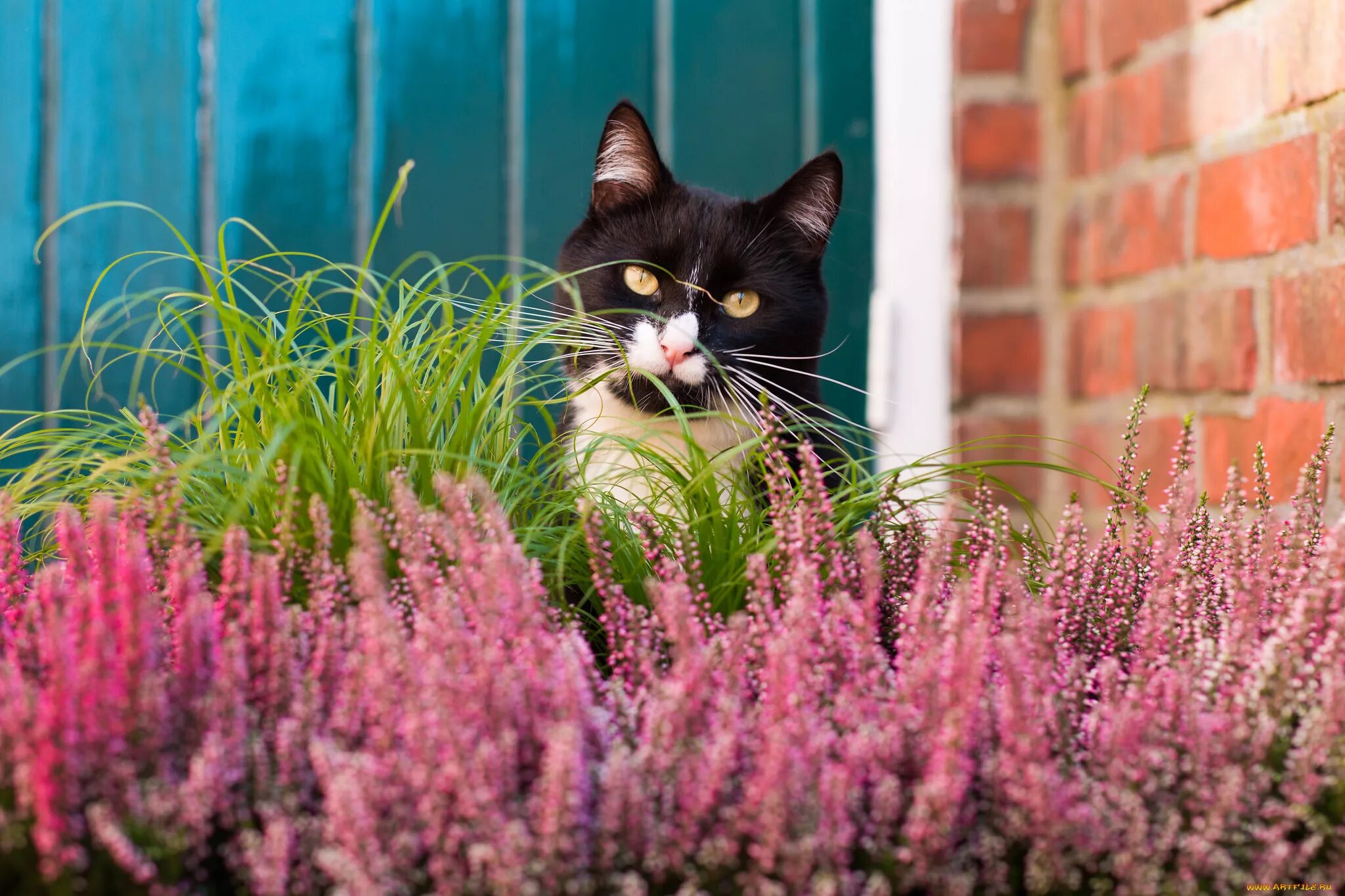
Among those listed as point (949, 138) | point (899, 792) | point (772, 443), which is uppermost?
point (949, 138)

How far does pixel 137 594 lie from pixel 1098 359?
146 cm

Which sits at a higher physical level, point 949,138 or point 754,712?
point 949,138

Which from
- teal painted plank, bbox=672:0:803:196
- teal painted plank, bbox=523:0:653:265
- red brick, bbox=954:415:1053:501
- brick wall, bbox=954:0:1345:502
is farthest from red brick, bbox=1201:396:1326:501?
teal painted plank, bbox=523:0:653:265

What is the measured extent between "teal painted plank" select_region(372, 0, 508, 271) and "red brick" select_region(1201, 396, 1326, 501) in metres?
1.08

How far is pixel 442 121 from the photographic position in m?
1.78

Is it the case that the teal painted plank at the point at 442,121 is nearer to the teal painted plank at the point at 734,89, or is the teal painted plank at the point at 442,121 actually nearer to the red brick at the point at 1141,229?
the teal painted plank at the point at 734,89

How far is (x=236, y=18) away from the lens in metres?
1.73

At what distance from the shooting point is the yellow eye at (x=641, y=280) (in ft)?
4.17

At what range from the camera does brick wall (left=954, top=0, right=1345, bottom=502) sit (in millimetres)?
1246

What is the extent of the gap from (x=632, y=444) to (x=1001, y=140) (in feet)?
3.72

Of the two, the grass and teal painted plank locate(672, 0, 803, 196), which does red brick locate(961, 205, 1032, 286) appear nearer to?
teal painted plank locate(672, 0, 803, 196)

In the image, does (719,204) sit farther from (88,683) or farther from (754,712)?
(88,683)

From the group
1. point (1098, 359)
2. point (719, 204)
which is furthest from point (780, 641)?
point (1098, 359)

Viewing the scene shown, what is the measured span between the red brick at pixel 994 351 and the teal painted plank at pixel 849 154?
171mm
